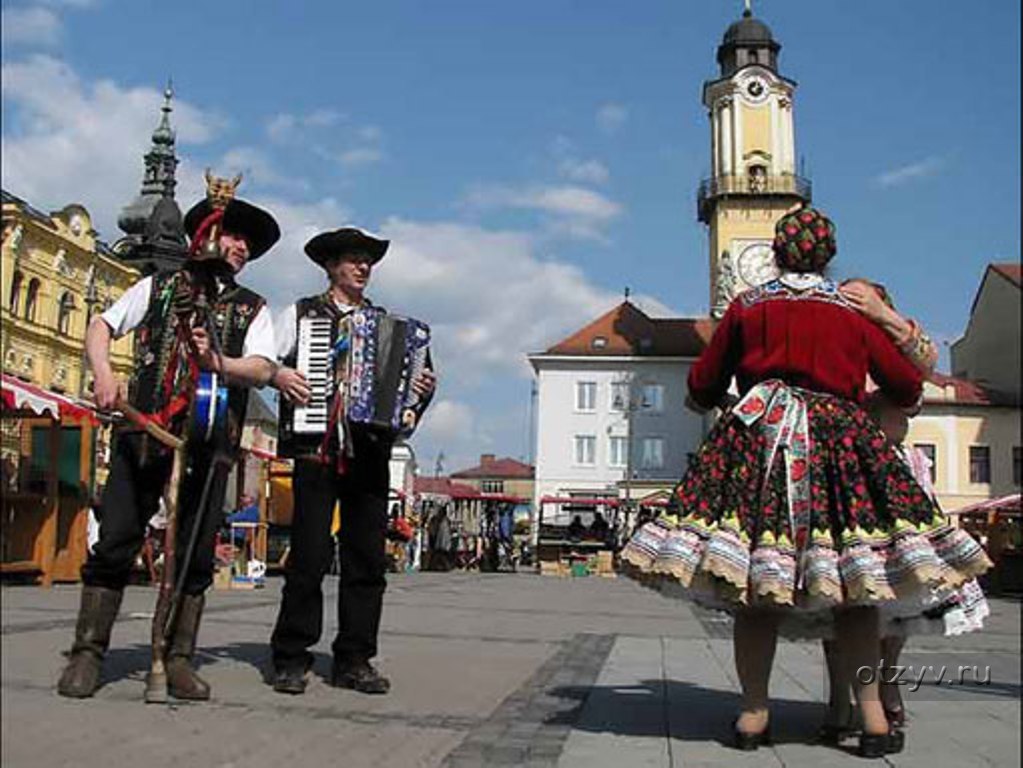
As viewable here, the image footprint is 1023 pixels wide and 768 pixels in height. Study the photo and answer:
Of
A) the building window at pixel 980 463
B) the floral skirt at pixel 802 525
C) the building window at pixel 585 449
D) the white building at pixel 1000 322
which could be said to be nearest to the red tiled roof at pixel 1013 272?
the white building at pixel 1000 322

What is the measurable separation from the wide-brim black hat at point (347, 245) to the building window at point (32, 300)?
23.2 inches

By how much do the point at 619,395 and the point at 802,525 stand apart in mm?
44412

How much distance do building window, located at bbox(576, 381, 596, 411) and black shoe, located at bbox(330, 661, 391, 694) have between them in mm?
42899

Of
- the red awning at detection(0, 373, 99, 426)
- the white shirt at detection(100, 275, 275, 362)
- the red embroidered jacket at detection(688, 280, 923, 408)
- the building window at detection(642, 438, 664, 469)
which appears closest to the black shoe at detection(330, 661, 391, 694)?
the red embroidered jacket at detection(688, 280, 923, 408)

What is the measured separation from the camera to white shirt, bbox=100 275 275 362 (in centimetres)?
109

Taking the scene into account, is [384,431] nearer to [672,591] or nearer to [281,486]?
[281,486]

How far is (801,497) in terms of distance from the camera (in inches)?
96.1

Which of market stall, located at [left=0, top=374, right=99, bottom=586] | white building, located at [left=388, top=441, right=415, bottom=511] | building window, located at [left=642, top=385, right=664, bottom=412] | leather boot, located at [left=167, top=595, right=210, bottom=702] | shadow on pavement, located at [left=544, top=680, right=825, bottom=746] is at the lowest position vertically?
shadow on pavement, located at [left=544, top=680, right=825, bottom=746]

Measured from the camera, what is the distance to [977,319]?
178cm

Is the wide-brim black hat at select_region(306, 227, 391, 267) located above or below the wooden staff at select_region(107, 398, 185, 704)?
above

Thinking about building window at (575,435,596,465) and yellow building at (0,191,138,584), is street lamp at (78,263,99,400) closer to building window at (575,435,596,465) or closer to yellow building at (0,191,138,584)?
yellow building at (0,191,138,584)

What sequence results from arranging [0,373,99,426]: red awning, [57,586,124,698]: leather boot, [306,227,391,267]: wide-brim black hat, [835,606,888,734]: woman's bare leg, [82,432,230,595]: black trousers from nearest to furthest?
[0,373,99,426]: red awning, [57,586,124,698]: leather boot, [82,432,230,595]: black trousers, [306,227,391,267]: wide-brim black hat, [835,606,888,734]: woman's bare leg

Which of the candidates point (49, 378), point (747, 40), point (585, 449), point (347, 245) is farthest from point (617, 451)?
point (49, 378)

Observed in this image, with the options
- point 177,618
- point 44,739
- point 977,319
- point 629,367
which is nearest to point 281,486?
point 177,618
